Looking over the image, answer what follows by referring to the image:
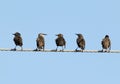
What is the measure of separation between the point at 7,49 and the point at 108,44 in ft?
22.7

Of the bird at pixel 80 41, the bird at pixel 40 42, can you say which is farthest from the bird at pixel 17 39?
the bird at pixel 80 41

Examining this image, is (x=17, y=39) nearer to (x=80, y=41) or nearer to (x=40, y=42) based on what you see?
(x=40, y=42)

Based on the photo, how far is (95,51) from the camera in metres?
41.7

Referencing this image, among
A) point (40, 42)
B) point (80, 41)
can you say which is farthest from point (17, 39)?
point (80, 41)

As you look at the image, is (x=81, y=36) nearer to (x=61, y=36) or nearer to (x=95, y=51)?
(x=61, y=36)

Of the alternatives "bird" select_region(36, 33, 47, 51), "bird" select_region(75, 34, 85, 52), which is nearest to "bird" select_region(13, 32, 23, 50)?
"bird" select_region(36, 33, 47, 51)

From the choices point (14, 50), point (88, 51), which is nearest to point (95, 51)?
point (88, 51)

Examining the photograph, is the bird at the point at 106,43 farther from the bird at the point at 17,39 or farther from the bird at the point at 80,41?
the bird at the point at 17,39

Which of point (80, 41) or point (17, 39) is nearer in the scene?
A: point (17, 39)

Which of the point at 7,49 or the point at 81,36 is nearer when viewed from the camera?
the point at 7,49

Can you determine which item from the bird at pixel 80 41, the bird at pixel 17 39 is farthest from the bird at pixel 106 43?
the bird at pixel 17 39

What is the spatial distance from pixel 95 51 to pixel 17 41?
6001 millimetres

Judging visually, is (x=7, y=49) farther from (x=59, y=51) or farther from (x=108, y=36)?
(x=108, y=36)

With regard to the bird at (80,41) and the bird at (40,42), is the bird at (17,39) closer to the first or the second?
the bird at (40,42)
